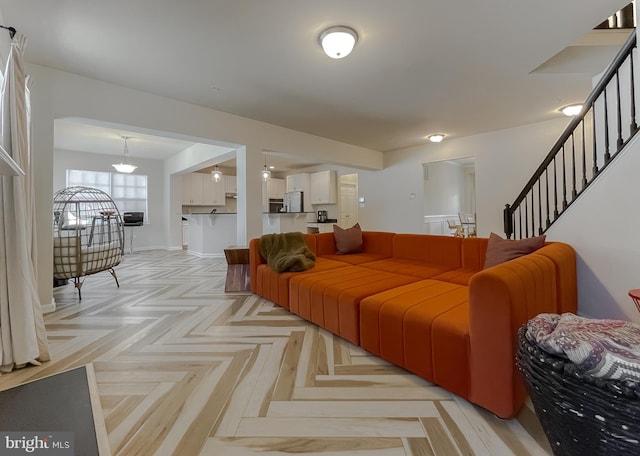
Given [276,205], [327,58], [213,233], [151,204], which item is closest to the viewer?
[327,58]

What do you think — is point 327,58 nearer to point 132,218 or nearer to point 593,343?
point 593,343

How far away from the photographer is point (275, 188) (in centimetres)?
898

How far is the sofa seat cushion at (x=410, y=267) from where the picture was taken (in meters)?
2.55

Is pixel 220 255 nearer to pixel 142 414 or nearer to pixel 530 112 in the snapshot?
pixel 142 414

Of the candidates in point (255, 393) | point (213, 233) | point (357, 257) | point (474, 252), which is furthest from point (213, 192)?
point (255, 393)

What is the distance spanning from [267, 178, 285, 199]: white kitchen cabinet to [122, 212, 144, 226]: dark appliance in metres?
3.60

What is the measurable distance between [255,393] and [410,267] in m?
1.95

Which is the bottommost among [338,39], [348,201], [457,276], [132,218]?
[457,276]

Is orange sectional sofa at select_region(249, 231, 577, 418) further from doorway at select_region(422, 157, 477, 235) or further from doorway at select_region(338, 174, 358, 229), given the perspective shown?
doorway at select_region(338, 174, 358, 229)

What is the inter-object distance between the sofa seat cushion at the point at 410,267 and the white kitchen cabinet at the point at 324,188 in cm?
472

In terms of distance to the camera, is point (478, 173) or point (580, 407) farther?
point (478, 173)

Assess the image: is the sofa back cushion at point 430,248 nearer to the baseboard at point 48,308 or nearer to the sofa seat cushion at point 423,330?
the sofa seat cushion at point 423,330

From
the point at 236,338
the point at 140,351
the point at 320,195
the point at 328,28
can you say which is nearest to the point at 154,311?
the point at 140,351

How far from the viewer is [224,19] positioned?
2.11m
